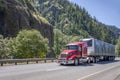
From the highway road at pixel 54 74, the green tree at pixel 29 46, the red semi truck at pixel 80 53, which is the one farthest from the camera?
the green tree at pixel 29 46

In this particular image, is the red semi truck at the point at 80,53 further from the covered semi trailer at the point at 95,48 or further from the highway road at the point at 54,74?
the highway road at the point at 54,74

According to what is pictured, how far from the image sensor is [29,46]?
A: 60.9 meters

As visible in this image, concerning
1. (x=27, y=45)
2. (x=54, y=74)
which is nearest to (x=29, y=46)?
(x=27, y=45)

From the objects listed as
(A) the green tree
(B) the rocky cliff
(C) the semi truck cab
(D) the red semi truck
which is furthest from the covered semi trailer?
(B) the rocky cliff

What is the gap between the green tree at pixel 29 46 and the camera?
59566 mm

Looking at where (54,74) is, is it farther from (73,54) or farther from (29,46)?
(29,46)

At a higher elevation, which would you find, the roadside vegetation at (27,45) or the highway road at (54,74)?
the roadside vegetation at (27,45)

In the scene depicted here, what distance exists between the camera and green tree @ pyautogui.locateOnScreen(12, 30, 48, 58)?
59.6m

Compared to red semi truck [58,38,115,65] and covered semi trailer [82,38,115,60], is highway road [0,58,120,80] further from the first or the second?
covered semi trailer [82,38,115,60]

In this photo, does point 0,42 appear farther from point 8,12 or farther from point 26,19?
point 26,19

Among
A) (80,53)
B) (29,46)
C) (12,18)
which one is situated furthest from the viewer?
(12,18)

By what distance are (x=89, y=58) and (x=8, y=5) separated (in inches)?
1489

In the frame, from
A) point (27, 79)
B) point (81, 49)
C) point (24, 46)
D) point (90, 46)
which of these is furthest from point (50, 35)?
point (27, 79)

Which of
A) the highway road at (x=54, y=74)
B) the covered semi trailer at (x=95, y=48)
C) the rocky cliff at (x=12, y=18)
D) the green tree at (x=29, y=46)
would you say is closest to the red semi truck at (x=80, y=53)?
the covered semi trailer at (x=95, y=48)
